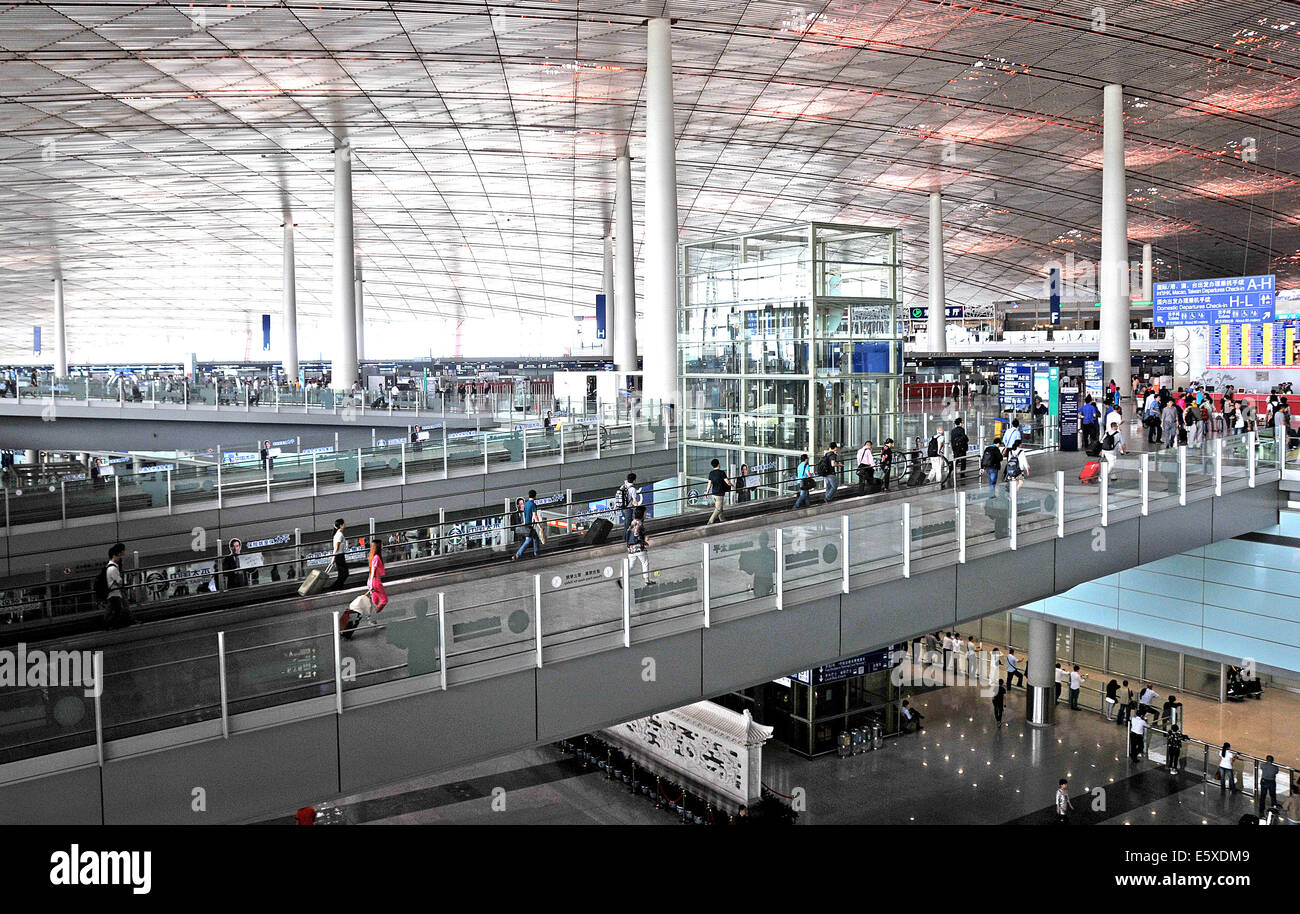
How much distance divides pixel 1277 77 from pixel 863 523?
108ft

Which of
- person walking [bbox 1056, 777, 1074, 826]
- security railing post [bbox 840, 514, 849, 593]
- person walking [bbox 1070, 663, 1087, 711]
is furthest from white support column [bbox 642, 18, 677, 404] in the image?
security railing post [bbox 840, 514, 849, 593]

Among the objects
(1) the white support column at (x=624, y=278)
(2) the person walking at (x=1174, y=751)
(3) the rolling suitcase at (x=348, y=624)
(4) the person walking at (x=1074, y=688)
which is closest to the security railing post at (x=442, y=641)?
(3) the rolling suitcase at (x=348, y=624)

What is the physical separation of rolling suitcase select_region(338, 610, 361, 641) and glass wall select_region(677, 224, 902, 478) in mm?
11371

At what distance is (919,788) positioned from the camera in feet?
73.4

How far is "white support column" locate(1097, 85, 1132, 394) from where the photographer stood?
33.5 m

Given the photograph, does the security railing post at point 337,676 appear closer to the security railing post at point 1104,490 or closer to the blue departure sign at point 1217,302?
the security railing post at point 1104,490

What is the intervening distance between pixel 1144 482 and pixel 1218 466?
3185mm

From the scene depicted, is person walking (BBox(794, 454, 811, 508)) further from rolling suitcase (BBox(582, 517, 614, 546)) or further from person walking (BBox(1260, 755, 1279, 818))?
person walking (BBox(1260, 755, 1279, 818))

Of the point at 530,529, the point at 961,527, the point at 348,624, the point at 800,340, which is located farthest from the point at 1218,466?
the point at 348,624

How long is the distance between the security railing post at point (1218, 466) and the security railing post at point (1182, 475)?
4.25ft

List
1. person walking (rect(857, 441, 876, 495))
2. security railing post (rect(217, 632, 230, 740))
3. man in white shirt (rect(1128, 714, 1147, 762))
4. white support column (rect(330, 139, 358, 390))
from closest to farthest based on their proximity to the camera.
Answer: security railing post (rect(217, 632, 230, 740))
person walking (rect(857, 441, 876, 495))
man in white shirt (rect(1128, 714, 1147, 762))
white support column (rect(330, 139, 358, 390))

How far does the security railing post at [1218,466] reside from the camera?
1919 centimetres
